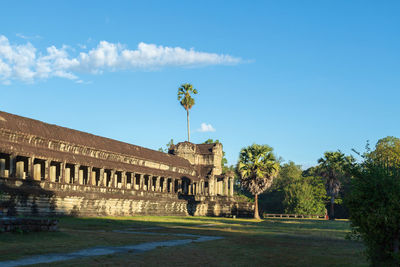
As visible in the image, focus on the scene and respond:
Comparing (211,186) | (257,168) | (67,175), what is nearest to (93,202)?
(67,175)

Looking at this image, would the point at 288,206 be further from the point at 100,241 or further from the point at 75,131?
the point at 100,241

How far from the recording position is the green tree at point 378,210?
36.4 feet

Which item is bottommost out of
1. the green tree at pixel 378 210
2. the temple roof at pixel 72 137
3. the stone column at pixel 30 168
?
the green tree at pixel 378 210

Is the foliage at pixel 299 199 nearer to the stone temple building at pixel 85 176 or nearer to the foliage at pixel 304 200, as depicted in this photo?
the foliage at pixel 304 200

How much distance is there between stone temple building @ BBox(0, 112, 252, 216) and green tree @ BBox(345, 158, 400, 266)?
84.5 feet

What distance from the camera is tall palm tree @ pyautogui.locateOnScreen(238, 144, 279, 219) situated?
5922cm

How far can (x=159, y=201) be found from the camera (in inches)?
2176

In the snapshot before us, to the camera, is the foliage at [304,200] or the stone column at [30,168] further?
the foliage at [304,200]

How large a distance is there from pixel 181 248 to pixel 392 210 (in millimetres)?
8875

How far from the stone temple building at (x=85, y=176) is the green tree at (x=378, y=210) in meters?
25.8

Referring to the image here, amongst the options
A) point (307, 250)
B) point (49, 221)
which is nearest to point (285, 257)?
point (307, 250)

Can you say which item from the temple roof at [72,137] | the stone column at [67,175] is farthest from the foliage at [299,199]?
the stone column at [67,175]

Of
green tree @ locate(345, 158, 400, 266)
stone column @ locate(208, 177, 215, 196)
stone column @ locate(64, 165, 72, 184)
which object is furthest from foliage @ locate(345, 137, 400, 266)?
stone column @ locate(208, 177, 215, 196)

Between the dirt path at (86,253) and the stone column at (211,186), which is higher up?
the stone column at (211,186)
